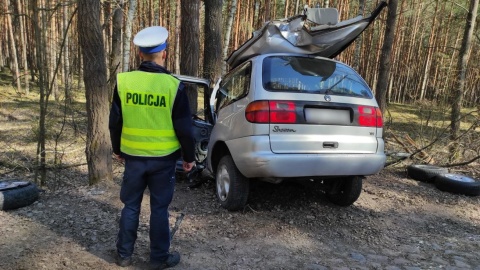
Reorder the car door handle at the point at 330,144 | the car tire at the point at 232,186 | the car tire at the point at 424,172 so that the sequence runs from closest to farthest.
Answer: the car door handle at the point at 330,144 → the car tire at the point at 232,186 → the car tire at the point at 424,172

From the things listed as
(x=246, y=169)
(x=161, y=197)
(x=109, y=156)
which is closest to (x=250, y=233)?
(x=246, y=169)

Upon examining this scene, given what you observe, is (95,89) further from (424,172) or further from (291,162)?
(424,172)

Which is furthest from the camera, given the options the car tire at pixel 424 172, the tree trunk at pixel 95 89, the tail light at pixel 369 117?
the car tire at pixel 424 172

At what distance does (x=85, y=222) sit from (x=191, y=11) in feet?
17.2

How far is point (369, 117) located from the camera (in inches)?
163

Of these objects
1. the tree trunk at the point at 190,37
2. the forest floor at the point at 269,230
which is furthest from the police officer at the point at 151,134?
the tree trunk at the point at 190,37

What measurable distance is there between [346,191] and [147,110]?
2.86 m

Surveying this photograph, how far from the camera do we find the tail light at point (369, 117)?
4.10 meters

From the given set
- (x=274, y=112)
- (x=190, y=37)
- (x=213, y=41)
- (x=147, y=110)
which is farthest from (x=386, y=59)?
(x=147, y=110)

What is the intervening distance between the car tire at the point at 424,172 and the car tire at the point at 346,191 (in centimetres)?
252

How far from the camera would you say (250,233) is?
3912mm

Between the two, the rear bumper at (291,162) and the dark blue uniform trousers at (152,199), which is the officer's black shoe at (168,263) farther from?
the rear bumper at (291,162)

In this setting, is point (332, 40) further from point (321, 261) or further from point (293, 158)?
point (321, 261)

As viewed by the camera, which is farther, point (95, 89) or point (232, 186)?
point (95, 89)
